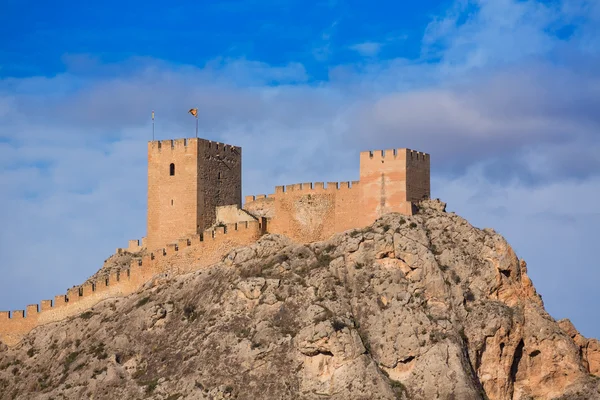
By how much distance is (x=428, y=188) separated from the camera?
236 ft

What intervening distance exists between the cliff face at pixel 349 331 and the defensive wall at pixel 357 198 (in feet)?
3.41

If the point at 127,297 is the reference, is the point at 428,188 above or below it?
above

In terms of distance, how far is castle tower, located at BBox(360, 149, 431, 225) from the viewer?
69.8m

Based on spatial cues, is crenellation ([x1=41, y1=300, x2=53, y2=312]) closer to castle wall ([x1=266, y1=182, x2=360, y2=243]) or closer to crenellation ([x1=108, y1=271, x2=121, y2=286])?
crenellation ([x1=108, y1=271, x2=121, y2=286])

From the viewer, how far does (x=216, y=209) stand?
76312mm

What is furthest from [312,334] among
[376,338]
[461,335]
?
[461,335]

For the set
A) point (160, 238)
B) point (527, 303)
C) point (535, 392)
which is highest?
point (160, 238)

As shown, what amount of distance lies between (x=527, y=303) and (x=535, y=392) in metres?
4.54

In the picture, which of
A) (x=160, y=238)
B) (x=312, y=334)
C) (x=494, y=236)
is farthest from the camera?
(x=160, y=238)

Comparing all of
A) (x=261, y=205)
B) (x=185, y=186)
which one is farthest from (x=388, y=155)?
(x=185, y=186)

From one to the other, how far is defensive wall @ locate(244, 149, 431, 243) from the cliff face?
1040 mm

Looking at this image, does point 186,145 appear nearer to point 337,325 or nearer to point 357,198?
point 357,198

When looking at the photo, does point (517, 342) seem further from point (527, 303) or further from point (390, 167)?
point (390, 167)

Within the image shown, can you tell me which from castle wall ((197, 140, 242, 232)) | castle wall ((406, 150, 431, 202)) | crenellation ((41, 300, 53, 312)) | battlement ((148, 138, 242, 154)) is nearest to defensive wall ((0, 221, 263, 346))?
crenellation ((41, 300, 53, 312))
